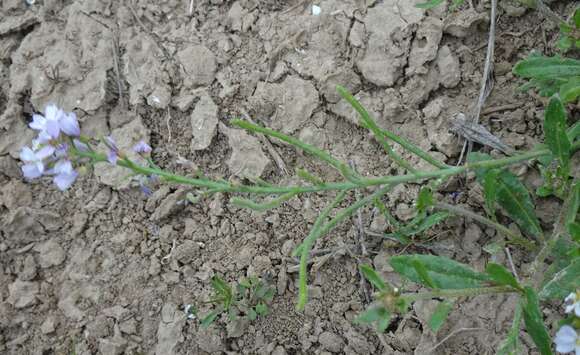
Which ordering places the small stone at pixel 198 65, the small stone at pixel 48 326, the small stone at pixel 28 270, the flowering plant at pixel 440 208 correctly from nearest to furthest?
1. the flowering plant at pixel 440 208
2. the small stone at pixel 48 326
3. the small stone at pixel 28 270
4. the small stone at pixel 198 65

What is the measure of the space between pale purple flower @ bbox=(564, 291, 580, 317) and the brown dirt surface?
544 millimetres

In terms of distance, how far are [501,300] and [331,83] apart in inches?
53.9

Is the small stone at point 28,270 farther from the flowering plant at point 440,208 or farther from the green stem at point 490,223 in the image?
the green stem at point 490,223

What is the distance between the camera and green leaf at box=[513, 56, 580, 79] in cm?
273

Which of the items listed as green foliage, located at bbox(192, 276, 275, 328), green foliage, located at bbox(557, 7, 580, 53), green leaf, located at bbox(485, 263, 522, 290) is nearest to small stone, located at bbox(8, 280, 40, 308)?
green foliage, located at bbox(192, 276, 275, 328)

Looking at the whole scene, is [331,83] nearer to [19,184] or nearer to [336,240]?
[336,240]

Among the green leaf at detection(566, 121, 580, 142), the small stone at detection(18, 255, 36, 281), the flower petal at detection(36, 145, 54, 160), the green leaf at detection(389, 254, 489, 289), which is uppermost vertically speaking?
the green leaf at detection(566, 121, 580, 142)

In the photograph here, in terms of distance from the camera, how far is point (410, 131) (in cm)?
315

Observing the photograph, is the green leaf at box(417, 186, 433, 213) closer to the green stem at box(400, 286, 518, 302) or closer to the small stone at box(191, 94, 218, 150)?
the green stem at box(400, 286, 518, 302)

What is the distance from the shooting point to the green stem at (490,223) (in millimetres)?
2718

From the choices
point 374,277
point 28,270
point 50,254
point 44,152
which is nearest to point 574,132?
point 374,277

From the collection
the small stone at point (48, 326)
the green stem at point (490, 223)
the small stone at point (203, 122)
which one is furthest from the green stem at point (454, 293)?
the small stone at point (48, 326)

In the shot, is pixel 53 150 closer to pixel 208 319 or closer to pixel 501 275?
pixel 208 319

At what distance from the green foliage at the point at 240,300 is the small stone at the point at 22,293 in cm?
89
